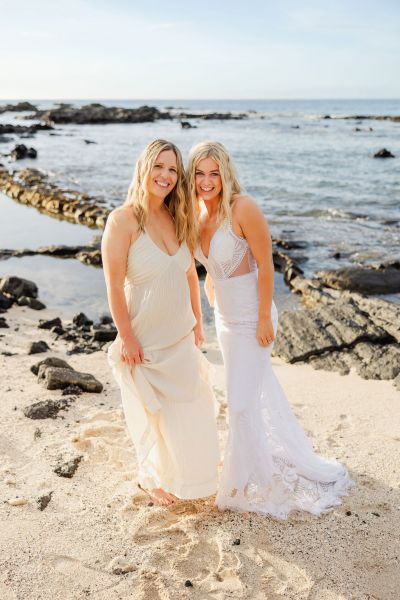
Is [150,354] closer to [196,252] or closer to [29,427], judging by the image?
[196,252]

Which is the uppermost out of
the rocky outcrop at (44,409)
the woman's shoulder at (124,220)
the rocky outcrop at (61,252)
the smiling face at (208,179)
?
the smiling face at (208,179)

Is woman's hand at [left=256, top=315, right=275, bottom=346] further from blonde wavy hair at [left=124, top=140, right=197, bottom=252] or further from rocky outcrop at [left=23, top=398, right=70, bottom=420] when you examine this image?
rocky outcrop at [left=23, top=398, right=70, bottom=420]

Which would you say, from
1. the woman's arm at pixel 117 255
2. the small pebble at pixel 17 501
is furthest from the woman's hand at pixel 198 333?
the small pebble at pixel 17 501

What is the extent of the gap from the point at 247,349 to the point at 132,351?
0.87m

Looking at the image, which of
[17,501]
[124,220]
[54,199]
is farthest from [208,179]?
[54,199]

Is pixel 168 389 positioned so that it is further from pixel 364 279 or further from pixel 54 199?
pixel 54 199

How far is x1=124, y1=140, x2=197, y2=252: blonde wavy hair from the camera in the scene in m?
4.00

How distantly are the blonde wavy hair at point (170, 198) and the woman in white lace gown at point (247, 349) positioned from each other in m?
0.09

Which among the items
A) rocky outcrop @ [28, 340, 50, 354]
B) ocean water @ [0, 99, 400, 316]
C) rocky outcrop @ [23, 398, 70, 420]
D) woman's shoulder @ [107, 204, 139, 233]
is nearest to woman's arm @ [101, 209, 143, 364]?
woman's shoulder @ [107, 204, 139, 233]

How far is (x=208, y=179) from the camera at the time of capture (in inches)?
161

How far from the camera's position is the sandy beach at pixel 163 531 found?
3.56 m

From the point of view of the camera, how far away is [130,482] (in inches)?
187

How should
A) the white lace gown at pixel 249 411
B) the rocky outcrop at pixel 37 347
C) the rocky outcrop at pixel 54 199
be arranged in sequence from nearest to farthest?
the white lace gown at pixel 249 411 < the rocky outcrop at pixel 37 347 < the rocky outcrop at pixel 54 199

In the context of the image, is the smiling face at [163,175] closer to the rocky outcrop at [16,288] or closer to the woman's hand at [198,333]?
the woman's hand at [198,333]
